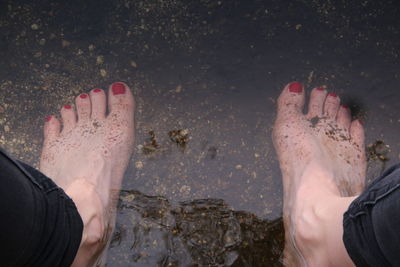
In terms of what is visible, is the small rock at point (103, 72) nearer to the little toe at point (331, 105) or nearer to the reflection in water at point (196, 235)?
the reflection in water at point (196, 235)

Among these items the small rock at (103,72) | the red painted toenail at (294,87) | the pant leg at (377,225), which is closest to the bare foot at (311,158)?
the red painted toenail at (294,87)

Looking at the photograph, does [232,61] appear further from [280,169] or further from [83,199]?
[83,199]

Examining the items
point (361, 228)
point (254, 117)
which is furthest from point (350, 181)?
point (361, 228)

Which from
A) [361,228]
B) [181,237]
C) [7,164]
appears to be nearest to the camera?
[7,164]

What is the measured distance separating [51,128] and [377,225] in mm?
1190

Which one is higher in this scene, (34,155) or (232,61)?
(232,61)

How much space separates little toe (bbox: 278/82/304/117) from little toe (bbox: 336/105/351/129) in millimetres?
162

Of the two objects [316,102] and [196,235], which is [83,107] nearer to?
[196,235]

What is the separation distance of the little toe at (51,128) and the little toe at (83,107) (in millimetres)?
93

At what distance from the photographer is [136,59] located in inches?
62.2

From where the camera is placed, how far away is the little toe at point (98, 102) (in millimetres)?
1646

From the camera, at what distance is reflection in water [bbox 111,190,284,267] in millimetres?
1438

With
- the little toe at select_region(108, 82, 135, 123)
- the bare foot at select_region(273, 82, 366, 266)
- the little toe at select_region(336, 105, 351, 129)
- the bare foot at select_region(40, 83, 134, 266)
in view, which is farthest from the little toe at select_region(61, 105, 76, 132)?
the little toe at select_region(336, 105, 351, 129)

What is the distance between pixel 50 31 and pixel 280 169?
3.19 ft
